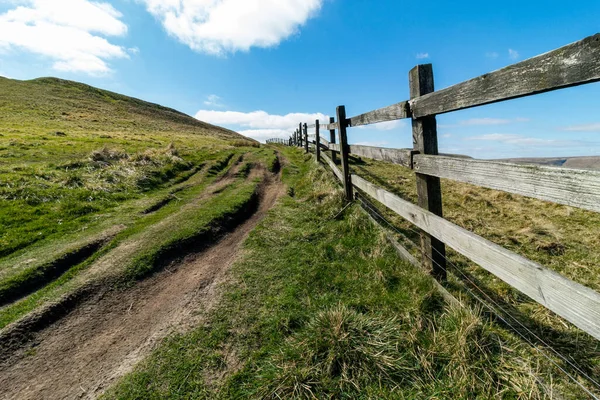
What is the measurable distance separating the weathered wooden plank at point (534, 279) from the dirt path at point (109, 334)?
347cm

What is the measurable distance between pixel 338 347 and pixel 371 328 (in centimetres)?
47

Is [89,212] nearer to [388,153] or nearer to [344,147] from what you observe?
[344,147]

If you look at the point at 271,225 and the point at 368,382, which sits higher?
the point at 271,225

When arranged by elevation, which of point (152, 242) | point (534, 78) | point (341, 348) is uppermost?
point (534, 78)

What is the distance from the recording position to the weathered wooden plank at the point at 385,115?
410 cm

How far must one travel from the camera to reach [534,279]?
219 centimetres

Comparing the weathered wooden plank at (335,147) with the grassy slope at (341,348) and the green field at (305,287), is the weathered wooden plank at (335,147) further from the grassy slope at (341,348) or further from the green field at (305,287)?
the grassy slope at (341,348)

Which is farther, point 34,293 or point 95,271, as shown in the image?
point 95,271

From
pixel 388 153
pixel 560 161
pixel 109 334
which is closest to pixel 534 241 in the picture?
pixel 560 161

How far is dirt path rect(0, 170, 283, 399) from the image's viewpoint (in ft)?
10.6

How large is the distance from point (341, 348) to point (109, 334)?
3.30 meters

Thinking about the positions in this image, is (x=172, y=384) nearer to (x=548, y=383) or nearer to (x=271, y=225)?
(x=548, y=383)

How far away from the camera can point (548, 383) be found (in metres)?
2.51

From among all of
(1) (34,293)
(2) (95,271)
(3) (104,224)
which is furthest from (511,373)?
(3) (104,224)
